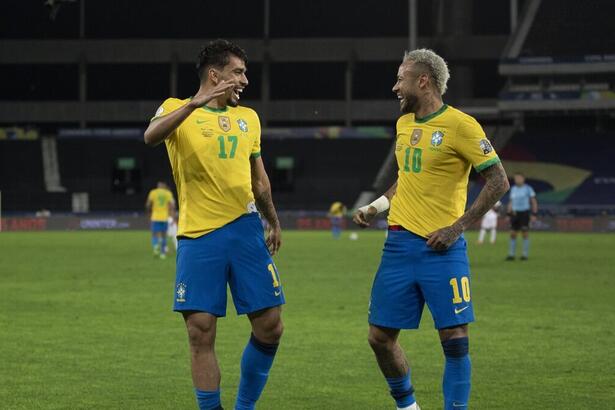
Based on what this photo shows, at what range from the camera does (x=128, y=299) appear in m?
17.8

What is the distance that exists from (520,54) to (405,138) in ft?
187

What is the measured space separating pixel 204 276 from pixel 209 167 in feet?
2.25

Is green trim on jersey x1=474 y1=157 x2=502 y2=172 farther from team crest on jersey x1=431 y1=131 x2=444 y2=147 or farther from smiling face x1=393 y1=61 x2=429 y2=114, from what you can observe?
smiling face x1=393 y1=61 x2=429 y2=114

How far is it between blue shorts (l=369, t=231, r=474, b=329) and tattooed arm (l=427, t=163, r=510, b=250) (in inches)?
4.2

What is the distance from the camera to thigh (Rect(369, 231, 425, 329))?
289 inches

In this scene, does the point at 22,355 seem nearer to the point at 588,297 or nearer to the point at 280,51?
the point at 588,297

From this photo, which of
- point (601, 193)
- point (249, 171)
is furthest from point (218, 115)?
point (601, 193)

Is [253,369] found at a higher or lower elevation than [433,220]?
lower

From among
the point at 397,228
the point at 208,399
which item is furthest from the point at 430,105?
the point at 208,399

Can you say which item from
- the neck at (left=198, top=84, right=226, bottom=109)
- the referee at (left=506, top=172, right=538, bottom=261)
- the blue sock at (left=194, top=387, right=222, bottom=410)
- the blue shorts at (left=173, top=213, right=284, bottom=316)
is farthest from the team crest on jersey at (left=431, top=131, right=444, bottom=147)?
the referee at (left=506, top=172, right=538, bottom=261)

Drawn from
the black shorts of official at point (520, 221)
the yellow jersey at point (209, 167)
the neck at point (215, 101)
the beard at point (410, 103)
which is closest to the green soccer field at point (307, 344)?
the yellow jersey at point (209, 167)

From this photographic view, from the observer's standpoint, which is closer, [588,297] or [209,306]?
[209,306]

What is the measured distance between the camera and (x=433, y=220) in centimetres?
735

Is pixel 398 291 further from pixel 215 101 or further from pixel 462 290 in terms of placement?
pixel 215 101
